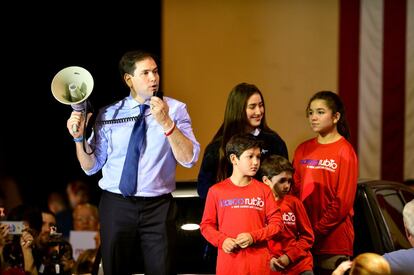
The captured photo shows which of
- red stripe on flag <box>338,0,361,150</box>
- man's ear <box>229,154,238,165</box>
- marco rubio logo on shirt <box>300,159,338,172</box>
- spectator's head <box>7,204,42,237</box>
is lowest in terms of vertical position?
spectator's head <box>7,204,42,237</box>

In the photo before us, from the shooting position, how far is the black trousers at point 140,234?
494 cm

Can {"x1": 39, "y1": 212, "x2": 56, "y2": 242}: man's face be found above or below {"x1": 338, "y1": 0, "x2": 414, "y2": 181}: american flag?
below

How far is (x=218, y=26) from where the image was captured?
9.68 metres

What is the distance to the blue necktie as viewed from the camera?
16.2ft

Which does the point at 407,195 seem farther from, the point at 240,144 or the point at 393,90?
the point at 393,90

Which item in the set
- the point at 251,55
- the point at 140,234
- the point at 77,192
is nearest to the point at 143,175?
the point at 140,234

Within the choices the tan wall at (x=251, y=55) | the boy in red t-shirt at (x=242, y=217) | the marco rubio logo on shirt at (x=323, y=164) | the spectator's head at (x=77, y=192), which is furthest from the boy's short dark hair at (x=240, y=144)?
the tan wall at (x=251, y=55)

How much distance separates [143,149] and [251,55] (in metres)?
4.92

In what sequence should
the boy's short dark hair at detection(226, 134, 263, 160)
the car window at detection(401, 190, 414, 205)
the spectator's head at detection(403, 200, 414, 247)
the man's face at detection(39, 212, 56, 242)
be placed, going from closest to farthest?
the spectator's head at detection(403, 200, 414, 247)
the boy's short dark hair at detection(226, 134, 263, 160)
the man's face at detection(39, 212, 56, 242)
the car window at detection(401, 190, 414, 205)

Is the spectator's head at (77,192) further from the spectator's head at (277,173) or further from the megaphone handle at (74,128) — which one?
the megaphone handle at (74,128)

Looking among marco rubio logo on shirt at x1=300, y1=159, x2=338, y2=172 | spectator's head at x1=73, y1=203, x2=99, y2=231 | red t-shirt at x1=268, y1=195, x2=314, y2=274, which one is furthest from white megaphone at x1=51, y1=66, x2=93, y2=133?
spectator's head at x1=73, y1=203, x2=99, y2=231

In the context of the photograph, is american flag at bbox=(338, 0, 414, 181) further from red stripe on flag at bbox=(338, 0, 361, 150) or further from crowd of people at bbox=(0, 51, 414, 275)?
crowd of people at bbox=(0, 51, 414, 275)

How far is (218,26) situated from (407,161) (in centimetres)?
258

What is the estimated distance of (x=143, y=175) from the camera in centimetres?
497
